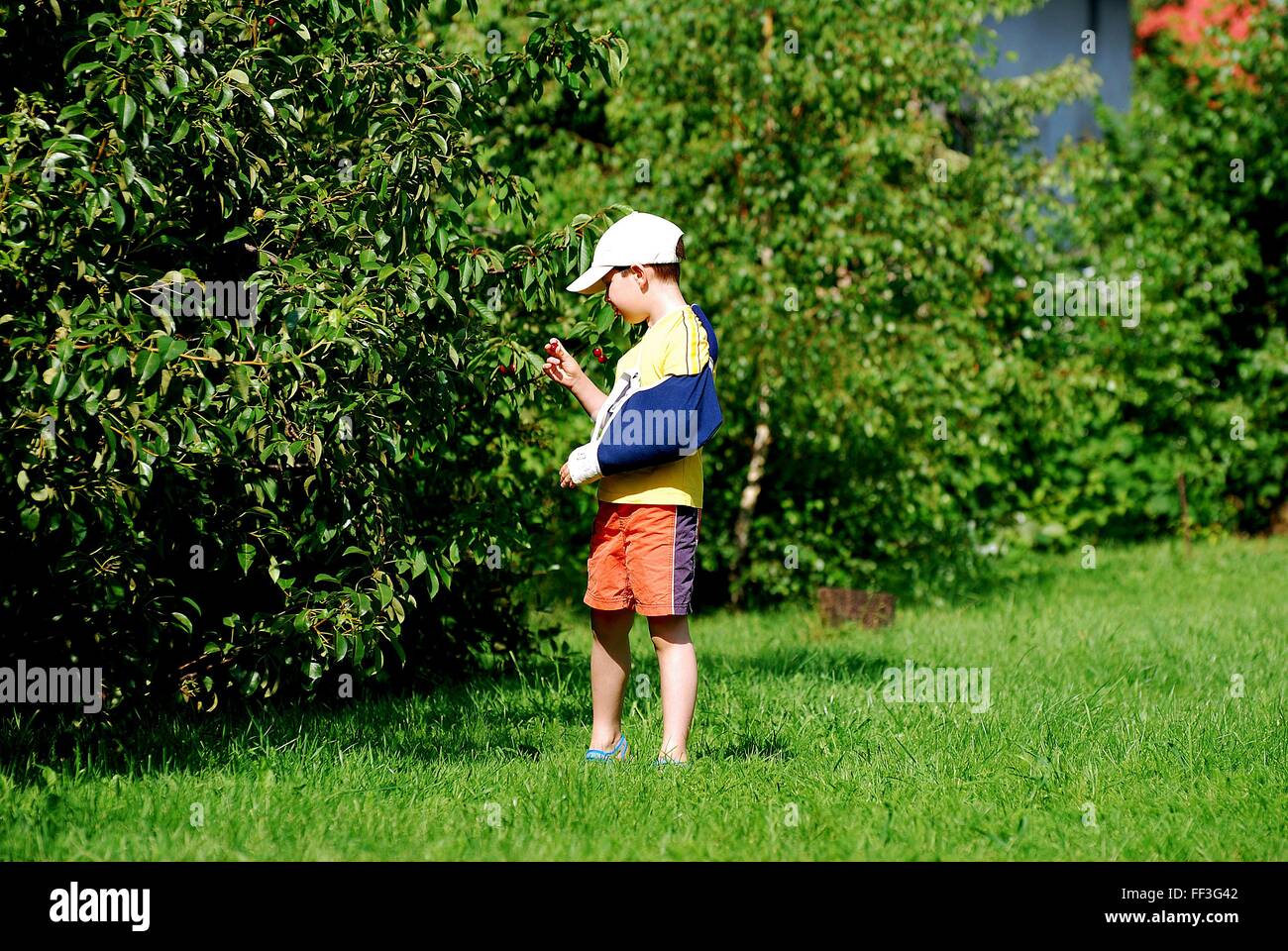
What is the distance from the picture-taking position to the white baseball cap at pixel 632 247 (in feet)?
13.9

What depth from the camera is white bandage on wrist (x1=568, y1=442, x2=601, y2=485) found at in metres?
4.14

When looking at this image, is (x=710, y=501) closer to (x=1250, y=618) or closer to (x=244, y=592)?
(x=1250, y=618)

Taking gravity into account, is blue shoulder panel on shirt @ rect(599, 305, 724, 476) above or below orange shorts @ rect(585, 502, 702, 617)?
above

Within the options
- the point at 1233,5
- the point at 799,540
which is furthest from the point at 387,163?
the point at 1233,5

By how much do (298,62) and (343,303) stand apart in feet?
3.16

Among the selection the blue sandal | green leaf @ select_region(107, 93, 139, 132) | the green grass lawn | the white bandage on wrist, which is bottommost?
the green grass lawn

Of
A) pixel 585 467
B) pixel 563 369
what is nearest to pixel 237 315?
pixel 563 369

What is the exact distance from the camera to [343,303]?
12.6ft

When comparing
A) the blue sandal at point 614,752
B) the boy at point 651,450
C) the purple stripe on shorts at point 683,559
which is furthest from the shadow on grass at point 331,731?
the purple stripe on shorts at point 683,559

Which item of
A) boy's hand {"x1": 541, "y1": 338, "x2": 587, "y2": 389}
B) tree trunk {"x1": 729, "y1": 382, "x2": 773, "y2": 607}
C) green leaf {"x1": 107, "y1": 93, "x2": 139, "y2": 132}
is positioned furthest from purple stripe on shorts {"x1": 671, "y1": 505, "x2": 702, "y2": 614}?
tree trunk {"x1": 729, "y1": 382, "x2": 773, "y2": 607}

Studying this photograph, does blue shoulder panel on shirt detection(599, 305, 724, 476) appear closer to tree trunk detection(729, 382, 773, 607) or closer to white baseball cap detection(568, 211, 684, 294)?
white baseball cap detection(568, 211, 684, 294)

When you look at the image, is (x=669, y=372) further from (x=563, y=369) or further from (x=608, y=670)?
(x=608, y=670)

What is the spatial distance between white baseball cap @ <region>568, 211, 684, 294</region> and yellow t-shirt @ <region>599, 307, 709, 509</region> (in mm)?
189

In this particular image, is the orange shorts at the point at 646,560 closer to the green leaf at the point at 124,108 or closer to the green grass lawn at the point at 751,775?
the green grass lawn at the point at 751,775
